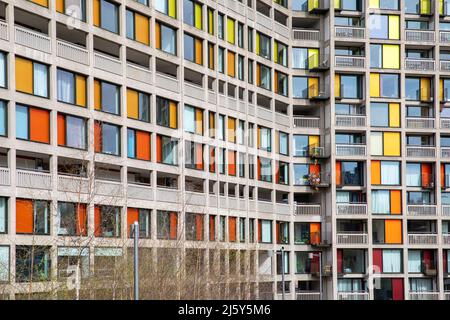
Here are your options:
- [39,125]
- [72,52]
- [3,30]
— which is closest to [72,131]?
[39,125]

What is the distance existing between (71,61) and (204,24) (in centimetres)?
1763

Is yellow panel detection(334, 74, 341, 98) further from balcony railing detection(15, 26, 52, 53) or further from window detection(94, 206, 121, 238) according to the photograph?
balcony railing detection(15, 26, 52, 53)

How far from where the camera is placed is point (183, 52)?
212 ft

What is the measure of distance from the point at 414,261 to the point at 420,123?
13481 millimetres

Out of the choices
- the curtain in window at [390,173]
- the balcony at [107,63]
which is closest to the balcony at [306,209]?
the curtain in window at [390,173]

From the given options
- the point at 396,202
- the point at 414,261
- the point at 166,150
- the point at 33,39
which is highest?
the point at 33,39

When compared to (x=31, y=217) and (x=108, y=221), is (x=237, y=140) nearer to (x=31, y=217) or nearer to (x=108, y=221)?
(x=108, y=221)

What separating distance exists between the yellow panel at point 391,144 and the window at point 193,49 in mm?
23920

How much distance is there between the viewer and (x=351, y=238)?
264 feet

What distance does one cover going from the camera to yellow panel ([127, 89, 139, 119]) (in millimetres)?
58594

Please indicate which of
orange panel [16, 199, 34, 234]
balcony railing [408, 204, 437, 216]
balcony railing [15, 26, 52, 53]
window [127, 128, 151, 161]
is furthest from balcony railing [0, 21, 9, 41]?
balcony railing [408, 204, 437, 216]
